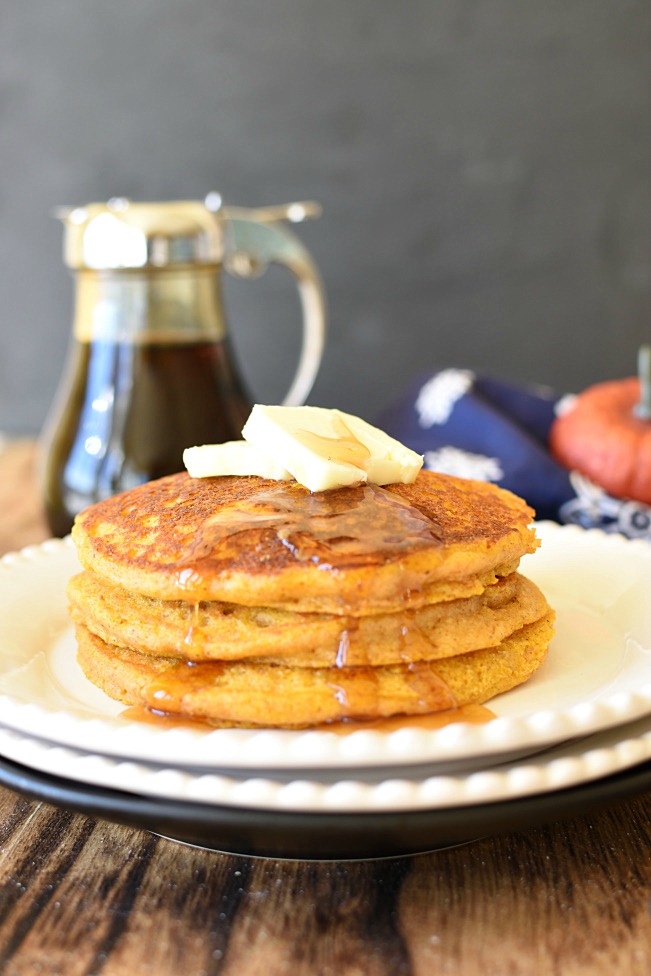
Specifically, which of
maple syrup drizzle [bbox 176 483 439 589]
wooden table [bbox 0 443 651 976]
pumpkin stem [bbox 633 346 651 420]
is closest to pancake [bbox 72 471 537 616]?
maple syrup drizzle [bbox 176 483 439 589]

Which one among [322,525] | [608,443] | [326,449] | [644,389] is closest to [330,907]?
[322,525]

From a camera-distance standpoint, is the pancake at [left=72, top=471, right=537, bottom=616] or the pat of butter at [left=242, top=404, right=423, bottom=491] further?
the pat of butter at [left=242, top=404, right=423, bottom=491]

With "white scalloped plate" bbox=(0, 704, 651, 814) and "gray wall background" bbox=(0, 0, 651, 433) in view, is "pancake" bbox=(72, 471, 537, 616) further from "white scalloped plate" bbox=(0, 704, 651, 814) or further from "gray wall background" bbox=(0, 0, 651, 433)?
"gray wall background" bbox=(0, 0, 651, 433)

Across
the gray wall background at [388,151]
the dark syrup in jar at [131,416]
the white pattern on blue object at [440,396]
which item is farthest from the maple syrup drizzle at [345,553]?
the gray wall background at [388,151]

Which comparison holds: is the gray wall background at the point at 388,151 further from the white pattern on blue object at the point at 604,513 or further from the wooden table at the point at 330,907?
the wooden table at the point at 330,907

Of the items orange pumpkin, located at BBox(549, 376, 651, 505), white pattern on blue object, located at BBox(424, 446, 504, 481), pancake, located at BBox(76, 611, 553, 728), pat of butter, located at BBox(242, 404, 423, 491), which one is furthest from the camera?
orange pumpkin, located at BBox(549, 376, 651, 505)
